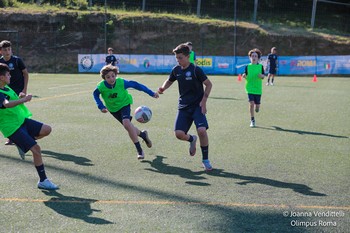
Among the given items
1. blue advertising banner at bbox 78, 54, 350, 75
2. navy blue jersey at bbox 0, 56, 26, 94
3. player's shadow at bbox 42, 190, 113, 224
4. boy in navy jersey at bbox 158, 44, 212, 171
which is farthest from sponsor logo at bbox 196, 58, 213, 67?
player's shadow at bbox 42, 190, 113, 224

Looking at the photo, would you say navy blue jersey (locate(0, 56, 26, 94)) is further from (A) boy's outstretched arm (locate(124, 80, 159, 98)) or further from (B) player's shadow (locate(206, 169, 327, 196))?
(B) player's shadow (locate(206, 169, 327, 196))

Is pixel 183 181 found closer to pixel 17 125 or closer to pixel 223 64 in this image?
pixel 17 125

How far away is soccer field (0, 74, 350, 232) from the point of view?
491cm

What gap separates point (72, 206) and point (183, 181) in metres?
1.69

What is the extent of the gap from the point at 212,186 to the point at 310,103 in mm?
11171

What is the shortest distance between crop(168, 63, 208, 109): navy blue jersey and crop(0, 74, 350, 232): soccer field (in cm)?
99

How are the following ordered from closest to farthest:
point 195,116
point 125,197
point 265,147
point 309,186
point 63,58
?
1. point 125,197
2. point 309,186
3. point 195,116
4. point 265,147
5. point 63,58

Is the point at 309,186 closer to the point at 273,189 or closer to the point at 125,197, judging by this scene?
the point at 273,189

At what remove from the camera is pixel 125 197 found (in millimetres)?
5750

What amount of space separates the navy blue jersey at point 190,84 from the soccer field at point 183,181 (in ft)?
3.26

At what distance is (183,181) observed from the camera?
258 inches

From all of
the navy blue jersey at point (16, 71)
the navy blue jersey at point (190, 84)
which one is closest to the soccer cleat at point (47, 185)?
the navy blue jersey at point (190, 84)

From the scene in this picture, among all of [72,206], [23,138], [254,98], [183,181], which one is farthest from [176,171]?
[254,98]

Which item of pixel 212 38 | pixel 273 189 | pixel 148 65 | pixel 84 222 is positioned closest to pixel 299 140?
pixel 273 189
